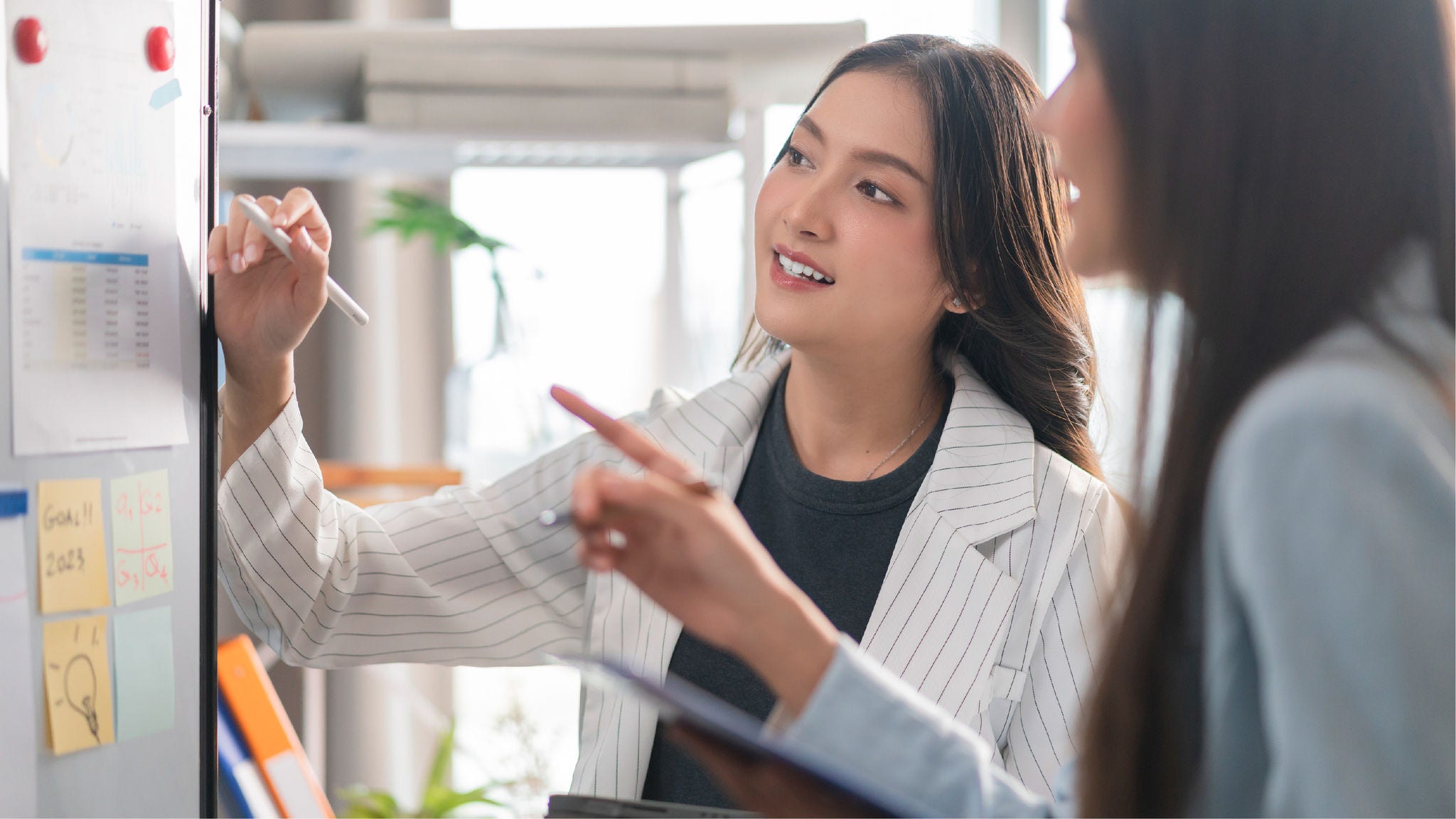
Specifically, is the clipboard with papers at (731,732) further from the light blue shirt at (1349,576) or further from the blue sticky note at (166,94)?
the blue sticky note at (166,94)

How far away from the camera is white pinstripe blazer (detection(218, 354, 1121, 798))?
Result: 0.99 m

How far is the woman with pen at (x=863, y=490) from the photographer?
103 centimetres

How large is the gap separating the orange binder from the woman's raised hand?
55 centimetres

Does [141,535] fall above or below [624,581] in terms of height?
above

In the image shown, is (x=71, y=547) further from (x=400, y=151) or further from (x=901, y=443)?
(x=400, y=151)

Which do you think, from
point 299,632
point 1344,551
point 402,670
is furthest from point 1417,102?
point 402,670

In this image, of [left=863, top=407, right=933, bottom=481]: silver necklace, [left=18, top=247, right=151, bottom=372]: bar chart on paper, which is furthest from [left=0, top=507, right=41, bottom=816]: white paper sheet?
[left=863, top=407, right=933, bottom=481]: silver necklace

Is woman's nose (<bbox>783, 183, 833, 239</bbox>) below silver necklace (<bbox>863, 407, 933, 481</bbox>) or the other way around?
the other way around

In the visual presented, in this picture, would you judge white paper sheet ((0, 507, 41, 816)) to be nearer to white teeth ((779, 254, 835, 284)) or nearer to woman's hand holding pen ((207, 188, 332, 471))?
woman's hand holding pen ((207, 188, 332, 471))

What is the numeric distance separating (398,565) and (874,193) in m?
0.60

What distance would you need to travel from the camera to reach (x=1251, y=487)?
50cm

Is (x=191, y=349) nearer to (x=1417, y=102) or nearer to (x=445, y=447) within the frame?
(x=1417, y=102)

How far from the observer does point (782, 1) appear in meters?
2.39

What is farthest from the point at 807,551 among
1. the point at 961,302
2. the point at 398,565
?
the point at 398,565
